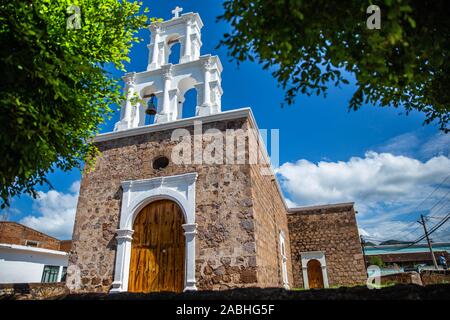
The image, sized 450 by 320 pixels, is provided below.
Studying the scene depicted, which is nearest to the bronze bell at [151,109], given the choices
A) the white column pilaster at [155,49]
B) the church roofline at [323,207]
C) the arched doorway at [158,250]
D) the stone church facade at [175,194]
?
the stone church facade at [175,194]

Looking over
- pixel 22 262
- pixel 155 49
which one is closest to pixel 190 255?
pixel 155 49

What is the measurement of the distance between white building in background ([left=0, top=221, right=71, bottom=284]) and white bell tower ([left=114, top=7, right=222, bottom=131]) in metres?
13.7

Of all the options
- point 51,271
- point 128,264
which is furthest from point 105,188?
point 51,271

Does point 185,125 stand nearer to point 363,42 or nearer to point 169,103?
point 169,103

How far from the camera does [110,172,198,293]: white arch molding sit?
26.0ft

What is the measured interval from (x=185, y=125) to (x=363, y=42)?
20.8ft

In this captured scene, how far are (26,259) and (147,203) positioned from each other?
15.4 m

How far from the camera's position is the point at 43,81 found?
4.48 m

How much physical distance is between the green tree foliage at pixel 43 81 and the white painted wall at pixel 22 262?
1613 cm

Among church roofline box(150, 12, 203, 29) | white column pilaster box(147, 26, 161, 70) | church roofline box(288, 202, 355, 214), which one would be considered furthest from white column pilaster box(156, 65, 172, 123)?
church roofline box(288, 202, 355, 214)

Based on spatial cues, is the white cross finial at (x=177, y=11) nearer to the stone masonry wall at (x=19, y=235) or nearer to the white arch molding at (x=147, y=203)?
the white arch molding at (x=147, y=203)

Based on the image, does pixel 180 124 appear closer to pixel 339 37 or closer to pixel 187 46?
pixel 187 46

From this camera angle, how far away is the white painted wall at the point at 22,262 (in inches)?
695

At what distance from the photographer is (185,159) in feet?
29.0
